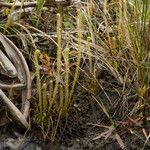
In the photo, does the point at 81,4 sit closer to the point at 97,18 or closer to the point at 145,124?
the point at 97,18

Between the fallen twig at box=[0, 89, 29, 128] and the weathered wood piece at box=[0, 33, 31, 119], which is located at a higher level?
the weathered wood piece at box=[0, 33, 31, 119]

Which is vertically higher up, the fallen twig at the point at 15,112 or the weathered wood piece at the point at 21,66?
the weathered wood piece at the point at 21,66

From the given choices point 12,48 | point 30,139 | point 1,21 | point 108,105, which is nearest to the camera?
point 30,139

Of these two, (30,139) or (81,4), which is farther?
(81,4)

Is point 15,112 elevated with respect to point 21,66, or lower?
lower

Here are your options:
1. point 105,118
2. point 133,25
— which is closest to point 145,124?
point 105,118

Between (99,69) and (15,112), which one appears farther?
(99,69)

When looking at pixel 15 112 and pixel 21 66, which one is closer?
pixel 15 112

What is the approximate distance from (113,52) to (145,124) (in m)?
0.33

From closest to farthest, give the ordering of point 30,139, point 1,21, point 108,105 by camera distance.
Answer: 1. point 30,139
2. point 108,105
3. point 1,21

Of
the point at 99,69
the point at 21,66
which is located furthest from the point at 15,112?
the point at 99,69

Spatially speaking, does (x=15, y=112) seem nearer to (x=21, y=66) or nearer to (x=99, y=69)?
(x=21, y=66)

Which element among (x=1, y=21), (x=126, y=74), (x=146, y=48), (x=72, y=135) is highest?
(x=1, y=21)

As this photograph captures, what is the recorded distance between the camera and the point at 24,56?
1730 mm
